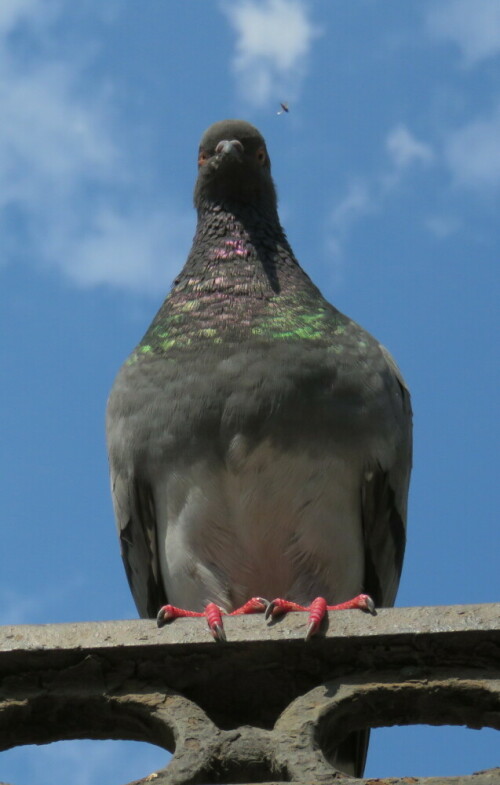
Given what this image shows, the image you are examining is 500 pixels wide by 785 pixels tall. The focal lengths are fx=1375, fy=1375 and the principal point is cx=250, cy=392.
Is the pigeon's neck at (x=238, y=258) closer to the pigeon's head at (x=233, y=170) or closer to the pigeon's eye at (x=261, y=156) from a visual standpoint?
the pigeon's head at (x=233, y=170)

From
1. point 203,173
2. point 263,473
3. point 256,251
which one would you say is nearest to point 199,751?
point 263,473

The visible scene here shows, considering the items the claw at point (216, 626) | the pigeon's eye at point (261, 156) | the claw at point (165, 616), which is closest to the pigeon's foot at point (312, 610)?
the claw at point (216, 626)

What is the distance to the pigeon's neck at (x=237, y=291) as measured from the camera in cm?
702

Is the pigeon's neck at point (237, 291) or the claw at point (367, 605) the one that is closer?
the claw at point (367, 605)

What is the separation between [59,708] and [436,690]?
121 centimetres

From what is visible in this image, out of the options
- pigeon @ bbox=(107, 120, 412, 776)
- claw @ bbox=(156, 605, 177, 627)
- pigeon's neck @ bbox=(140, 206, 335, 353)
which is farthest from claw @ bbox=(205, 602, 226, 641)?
pigeon's neck @ bbox=(140, 206, 335, 353)

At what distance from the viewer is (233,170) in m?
8.45

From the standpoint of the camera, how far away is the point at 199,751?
13.0ft

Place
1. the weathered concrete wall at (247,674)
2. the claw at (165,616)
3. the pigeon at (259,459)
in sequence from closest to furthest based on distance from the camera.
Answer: the weathered concrete wall at (247,674) < the claw at (165,616) < the pigeon at (259,459)

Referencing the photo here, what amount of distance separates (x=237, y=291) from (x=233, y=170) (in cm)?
139

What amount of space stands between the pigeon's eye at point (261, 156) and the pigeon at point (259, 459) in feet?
5.52

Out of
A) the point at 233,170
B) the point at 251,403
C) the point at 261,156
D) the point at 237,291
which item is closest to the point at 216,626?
the point at 251,403

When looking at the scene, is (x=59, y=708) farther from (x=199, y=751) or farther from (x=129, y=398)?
(x=129, y=398)

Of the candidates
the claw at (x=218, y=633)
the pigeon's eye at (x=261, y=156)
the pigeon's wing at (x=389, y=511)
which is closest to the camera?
the claw at (x=218, y=633)
